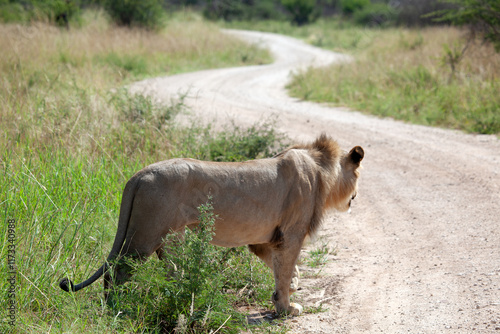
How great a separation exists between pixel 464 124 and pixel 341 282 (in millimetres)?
7840

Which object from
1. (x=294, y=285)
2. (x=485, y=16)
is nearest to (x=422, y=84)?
(x=485, y=16)

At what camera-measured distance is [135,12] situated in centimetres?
2822

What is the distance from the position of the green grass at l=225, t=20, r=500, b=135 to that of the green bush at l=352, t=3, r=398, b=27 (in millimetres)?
18670

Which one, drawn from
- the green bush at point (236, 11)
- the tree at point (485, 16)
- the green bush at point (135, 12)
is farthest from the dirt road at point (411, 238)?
the green bush at point (236, 11)

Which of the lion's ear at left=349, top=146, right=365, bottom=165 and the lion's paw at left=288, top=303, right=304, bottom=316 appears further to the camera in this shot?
the lion's ear at left=349, top=146, right=365, bottom=165

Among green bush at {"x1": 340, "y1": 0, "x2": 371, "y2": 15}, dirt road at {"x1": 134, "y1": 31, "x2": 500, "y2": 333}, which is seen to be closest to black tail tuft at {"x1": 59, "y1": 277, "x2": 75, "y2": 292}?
dirt road at {"x1": 134, "y1": 31, "x2": 500, "y2": 333}

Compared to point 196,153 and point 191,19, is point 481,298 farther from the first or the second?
point 191,19

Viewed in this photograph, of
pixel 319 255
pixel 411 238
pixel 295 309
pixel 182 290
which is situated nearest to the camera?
pixel 182 290

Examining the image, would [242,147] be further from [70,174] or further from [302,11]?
[302,11]

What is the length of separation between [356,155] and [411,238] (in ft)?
6.65

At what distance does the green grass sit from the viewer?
1256 cm

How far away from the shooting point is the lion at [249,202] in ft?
12.5

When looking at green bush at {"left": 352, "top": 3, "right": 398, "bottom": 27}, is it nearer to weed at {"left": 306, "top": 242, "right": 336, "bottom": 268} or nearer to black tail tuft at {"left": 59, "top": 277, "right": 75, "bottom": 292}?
weed at {"left": 306, "top": 242, "right": 336, "bottom": 268}

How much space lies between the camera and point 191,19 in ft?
133
